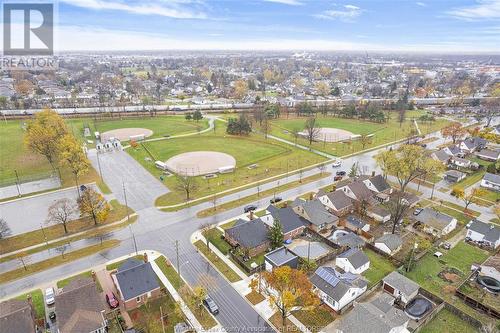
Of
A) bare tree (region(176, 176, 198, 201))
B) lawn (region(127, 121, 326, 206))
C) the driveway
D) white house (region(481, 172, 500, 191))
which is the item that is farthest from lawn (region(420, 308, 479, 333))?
the driveway

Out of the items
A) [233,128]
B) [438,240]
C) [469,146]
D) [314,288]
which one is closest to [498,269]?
[438,240]

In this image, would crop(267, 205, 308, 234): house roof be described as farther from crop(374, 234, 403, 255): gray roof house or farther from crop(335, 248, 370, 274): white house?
crop(374, 234, 403, 255): gray roof house

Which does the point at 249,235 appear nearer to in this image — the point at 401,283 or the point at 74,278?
the point at 401,283

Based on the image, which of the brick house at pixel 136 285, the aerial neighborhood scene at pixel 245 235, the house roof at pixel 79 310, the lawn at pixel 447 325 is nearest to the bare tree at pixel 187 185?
the aerial neighborhood scene at pixel 245 235

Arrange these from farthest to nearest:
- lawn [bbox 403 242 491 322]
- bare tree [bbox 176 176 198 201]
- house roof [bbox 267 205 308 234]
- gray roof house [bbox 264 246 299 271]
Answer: bare tree [bbox 176 176 198 201]
house roof [bbox 267 205 308 234]
gray roof house [bbox 264 246 299 271]
lawn [bbox 403 242 491 322]

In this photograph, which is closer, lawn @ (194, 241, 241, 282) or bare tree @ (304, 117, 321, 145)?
lawn @ (194, 241, 241, 282)

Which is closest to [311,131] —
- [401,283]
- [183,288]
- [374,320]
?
[401,283]
